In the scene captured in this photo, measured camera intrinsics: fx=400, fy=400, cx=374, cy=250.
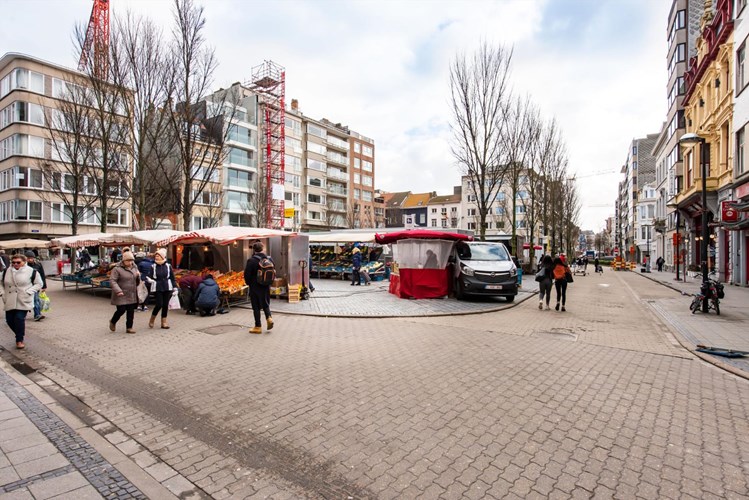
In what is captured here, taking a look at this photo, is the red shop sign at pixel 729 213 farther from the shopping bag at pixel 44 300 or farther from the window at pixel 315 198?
the window at pixel 315 198

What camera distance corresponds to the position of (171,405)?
14.9ft

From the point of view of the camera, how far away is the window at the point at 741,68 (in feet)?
60.3

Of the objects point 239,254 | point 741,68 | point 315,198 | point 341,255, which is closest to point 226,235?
point 239,254

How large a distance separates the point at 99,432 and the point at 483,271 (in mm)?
11374

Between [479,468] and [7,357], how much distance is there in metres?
8.00

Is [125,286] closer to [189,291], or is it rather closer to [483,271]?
[189,291]

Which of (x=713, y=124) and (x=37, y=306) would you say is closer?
(x=37, y=306)

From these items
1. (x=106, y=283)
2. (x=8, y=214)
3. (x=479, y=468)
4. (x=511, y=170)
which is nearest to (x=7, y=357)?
(x=479, y=468)

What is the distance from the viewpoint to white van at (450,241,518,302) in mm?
13234

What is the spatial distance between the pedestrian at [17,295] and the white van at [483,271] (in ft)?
36.7

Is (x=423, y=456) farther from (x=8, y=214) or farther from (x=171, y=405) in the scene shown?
(x=8, y=214)

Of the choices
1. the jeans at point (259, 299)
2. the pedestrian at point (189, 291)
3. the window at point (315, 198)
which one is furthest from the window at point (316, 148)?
the jeans at point (259, 299)

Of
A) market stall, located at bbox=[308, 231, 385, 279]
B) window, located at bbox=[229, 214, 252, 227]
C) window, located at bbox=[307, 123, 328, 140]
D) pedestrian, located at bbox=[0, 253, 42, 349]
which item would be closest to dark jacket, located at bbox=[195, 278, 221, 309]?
pedestrian, located at bbox=[0, 253, 42, 349]

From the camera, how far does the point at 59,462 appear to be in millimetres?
3322
